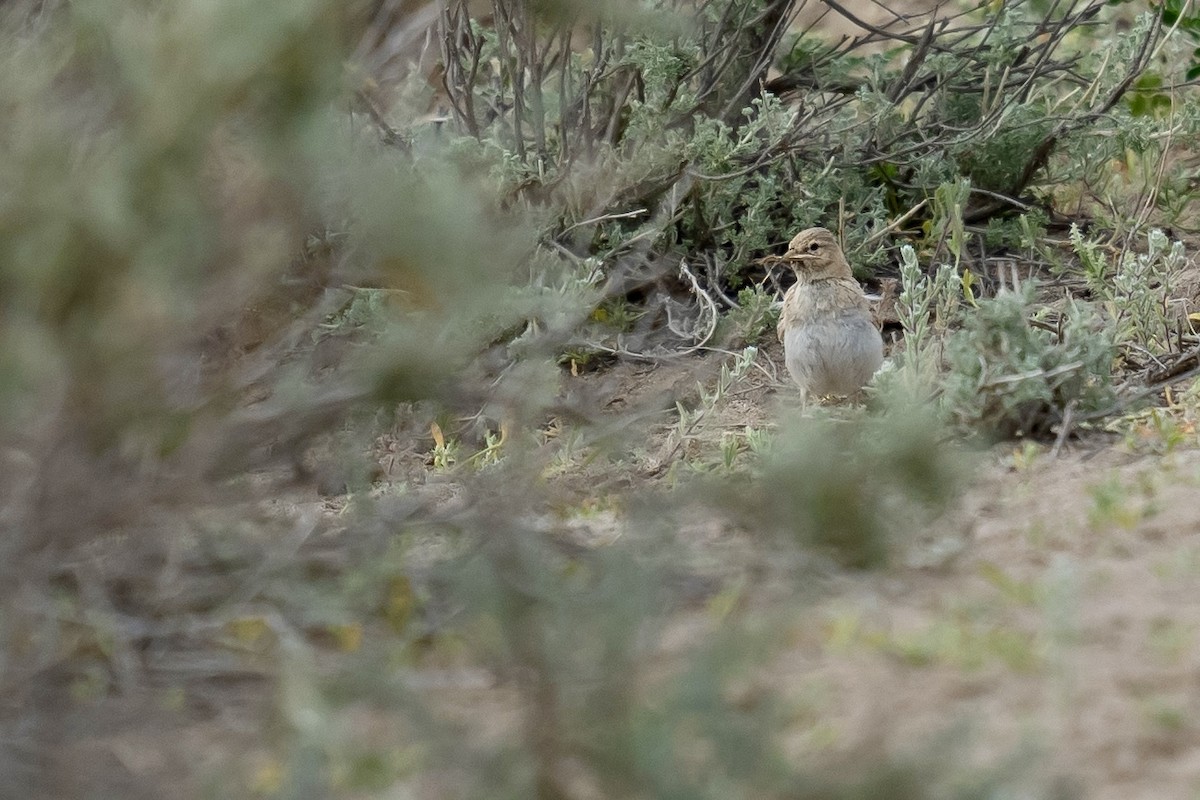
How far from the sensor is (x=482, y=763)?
1.90 meters

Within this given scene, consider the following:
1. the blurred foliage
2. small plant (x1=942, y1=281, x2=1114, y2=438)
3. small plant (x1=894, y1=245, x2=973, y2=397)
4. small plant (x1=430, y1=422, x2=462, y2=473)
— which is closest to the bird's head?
small plant (x1=894, y1=245, x2=973, y2=397)

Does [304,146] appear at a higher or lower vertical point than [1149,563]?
higher

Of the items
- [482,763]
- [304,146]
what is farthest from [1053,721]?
[304,146]

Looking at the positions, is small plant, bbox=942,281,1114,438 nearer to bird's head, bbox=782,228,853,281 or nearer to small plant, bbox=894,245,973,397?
small plant, bbox=894,245,973,397

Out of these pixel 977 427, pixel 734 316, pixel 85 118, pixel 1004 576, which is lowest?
pixel 734 316

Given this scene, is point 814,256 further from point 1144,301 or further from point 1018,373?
point 1018,373

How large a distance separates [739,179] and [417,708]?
14.3 ft

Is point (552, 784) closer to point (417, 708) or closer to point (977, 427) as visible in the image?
point (417, 708)

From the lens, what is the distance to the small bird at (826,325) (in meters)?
5.27

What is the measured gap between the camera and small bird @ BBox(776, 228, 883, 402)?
527 cm

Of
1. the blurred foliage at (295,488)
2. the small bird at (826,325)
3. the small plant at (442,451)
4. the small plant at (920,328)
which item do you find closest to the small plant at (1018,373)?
the small plant at (920,328)

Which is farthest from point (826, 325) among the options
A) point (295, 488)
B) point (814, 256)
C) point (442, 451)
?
point (295, 488)

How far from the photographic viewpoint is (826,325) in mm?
5289

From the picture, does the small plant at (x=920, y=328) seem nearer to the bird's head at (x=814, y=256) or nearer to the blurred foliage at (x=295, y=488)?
the bird's head at (x=814, y=256)
